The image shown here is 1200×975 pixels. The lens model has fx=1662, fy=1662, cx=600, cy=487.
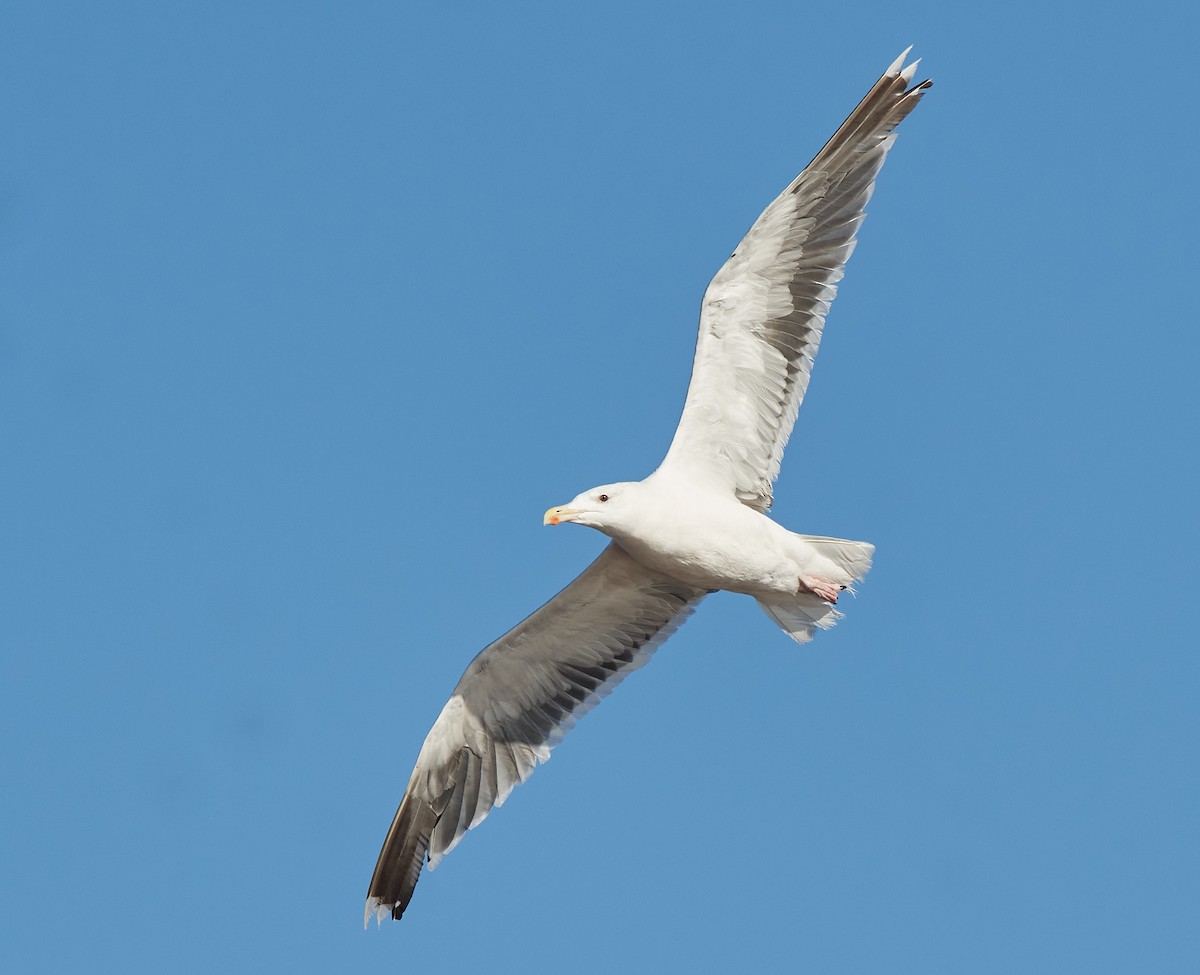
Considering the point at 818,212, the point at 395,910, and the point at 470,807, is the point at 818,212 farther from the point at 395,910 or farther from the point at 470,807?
the point at 395,910

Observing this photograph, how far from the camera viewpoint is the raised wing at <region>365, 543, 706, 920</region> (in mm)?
13766

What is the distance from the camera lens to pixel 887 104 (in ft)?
42.7

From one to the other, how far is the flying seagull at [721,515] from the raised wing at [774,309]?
0.01 meters

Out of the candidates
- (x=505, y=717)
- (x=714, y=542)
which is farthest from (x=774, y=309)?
(x=505, y=717)

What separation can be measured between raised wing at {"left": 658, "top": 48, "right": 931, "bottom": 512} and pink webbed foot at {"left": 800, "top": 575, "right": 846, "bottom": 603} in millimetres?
783

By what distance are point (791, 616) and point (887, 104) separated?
13.4 feet

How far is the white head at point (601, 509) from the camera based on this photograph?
12.3m

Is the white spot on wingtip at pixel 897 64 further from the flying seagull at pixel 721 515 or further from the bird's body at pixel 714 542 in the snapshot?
the bird's body at pixel 714 542

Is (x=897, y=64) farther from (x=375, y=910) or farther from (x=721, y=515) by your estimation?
(x=375, y=910)

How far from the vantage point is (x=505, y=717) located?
1390 cm

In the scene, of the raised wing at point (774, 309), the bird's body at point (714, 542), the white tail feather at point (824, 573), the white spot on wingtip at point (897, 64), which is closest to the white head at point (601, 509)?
the bird's body at point (714, 542)

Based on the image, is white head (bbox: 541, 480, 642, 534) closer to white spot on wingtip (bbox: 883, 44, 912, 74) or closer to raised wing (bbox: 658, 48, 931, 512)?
raised wing (bbox: 658, 48, 931, 512)

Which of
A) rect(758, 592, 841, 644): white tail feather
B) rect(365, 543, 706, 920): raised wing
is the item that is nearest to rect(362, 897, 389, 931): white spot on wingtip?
rect(365, 543, 706, 920): raised wing

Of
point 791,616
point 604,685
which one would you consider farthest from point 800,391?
point 604,685
